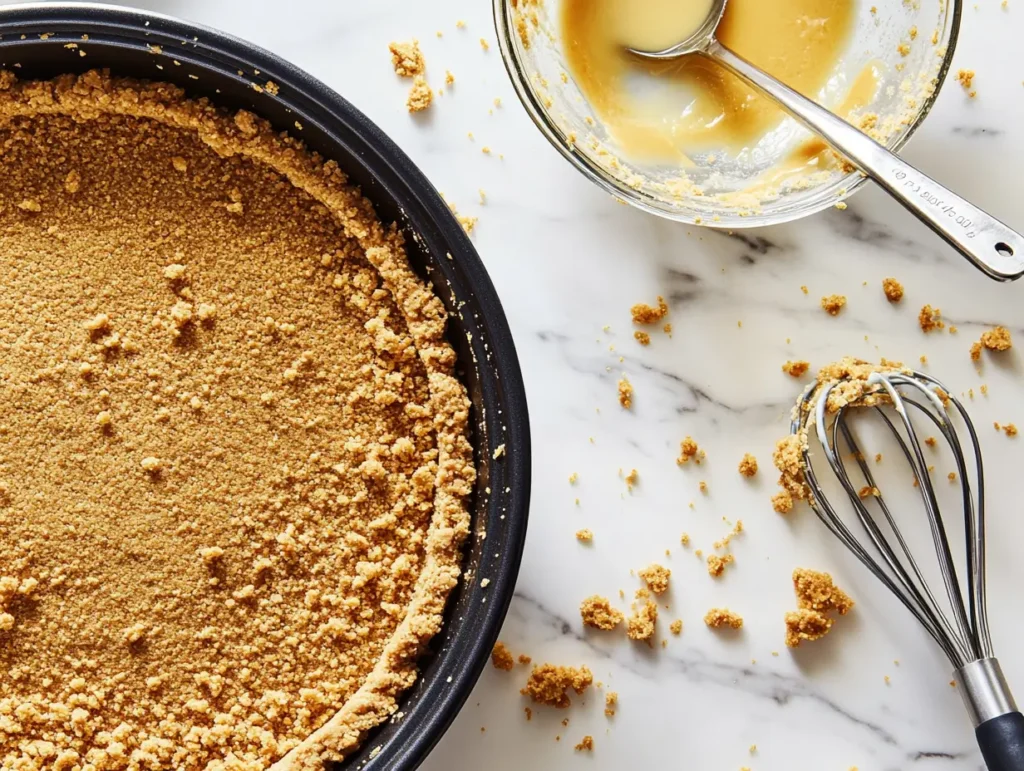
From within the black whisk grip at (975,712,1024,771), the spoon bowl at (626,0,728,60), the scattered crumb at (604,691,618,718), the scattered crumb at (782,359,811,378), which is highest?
the spoon bowl at (626,0,728,60)

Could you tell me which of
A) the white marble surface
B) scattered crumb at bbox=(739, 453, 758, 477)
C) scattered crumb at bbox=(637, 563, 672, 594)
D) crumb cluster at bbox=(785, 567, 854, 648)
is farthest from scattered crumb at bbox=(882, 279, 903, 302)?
scattered crumb at bbox=(637, 563, 672, 594)

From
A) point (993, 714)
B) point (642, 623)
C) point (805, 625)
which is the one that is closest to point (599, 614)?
point (642, 623)

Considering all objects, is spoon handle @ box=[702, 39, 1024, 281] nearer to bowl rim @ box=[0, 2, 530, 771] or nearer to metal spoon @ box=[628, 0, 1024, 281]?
metal spoon @ box=[628, 0, 1024, 281]

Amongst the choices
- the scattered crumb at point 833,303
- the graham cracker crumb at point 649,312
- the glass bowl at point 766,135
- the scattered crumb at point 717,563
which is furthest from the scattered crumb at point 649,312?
the scattered crumb at point 717,563

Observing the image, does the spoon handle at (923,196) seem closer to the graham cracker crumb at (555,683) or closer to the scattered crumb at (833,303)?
the scattered crumb at (833,303)

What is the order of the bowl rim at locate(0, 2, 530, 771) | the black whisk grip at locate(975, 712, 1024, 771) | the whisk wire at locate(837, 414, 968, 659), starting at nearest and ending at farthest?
the bowl rim at locate(0, 2, 530, 771)
the black whisk grip at locate(975, 712, 1024, 771)
the whisk wire at locate(837, 414, 968, 659)

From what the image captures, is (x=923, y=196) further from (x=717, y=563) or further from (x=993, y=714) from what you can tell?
(x=993, y=714)

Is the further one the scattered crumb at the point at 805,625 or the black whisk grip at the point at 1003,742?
the scattered crumb at the point at 805,625
